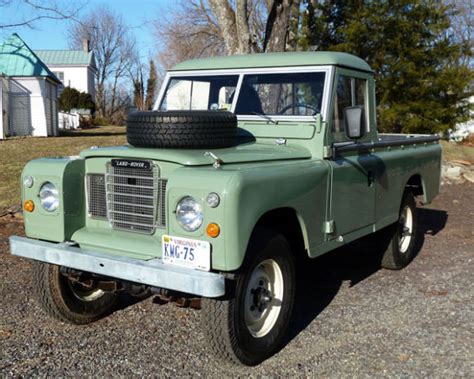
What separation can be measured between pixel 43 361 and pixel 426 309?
3.14 metres

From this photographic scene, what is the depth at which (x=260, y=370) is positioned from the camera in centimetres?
368

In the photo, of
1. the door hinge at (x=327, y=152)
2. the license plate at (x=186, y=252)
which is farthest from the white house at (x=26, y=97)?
the license plate at (x=186, y=252)

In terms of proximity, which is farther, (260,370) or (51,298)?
(51,298)

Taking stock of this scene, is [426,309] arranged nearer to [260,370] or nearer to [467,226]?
[260,370]

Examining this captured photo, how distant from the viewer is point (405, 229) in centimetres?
634

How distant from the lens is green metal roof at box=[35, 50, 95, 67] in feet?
165

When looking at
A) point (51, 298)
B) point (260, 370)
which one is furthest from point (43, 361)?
point (260, 370)

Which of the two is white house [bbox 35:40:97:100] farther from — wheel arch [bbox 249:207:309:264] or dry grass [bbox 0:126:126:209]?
wheel arch [bbox 249:207:309:264]

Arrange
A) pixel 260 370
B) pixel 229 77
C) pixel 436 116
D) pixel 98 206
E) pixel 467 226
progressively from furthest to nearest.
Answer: pixel 436 116 → pixel 467 226 → pixel 229 77 → pixel 98 206 → pixel 260 370

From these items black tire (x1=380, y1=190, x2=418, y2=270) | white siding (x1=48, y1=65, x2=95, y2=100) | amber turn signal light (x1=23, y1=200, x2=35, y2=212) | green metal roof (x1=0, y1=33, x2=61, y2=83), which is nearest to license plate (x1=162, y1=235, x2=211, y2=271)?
amber turn signal light (x1=23, y1=200, x2=35, y2=212)

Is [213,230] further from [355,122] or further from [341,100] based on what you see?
[341,100]

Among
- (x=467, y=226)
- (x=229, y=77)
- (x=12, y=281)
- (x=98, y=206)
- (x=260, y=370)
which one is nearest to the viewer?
(x=260, y=370)

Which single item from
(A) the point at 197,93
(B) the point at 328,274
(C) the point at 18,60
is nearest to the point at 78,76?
(C) the point at 18,60

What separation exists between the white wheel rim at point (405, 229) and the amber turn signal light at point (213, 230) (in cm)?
354
